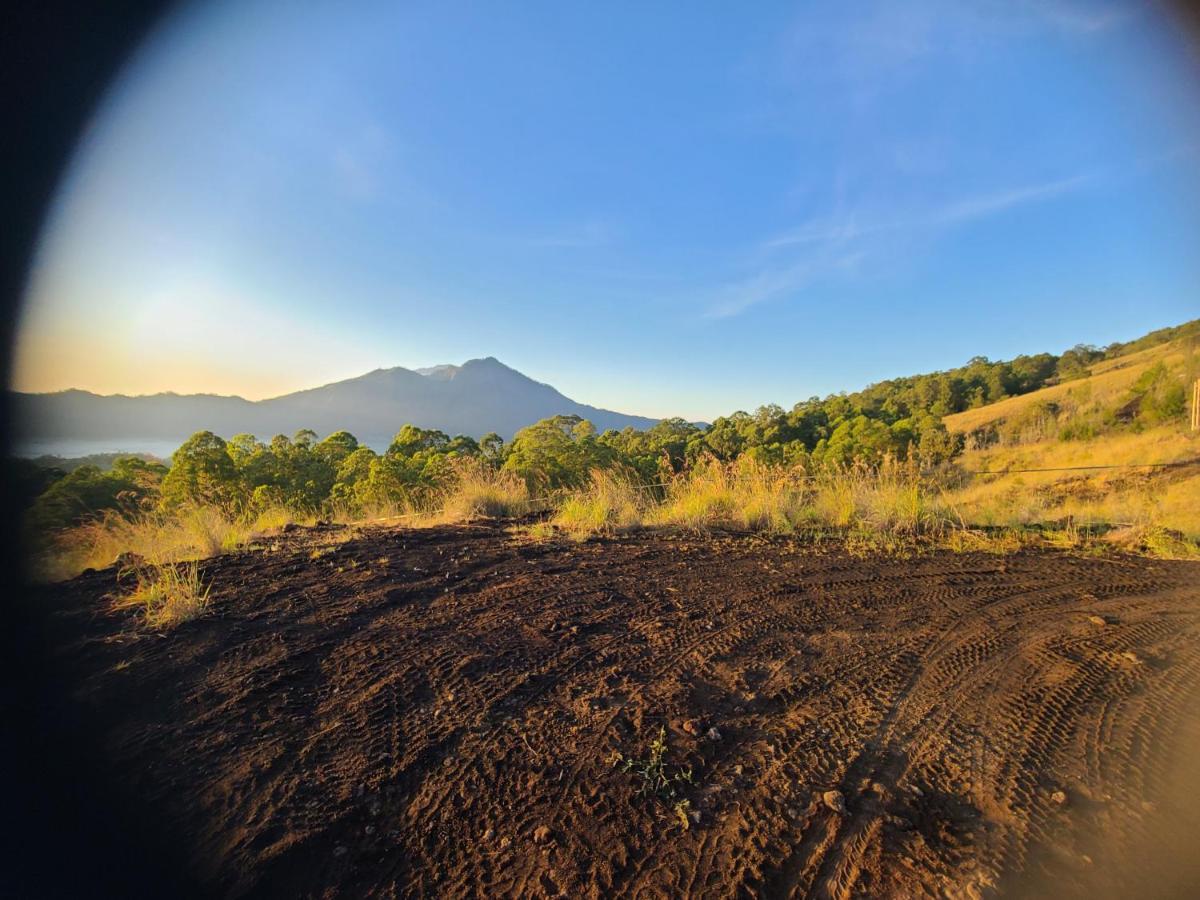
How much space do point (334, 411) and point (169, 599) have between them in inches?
4060

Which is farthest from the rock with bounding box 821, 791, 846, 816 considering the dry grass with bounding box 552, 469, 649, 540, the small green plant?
the dry grass with bounding box 552, 469, 649, 540

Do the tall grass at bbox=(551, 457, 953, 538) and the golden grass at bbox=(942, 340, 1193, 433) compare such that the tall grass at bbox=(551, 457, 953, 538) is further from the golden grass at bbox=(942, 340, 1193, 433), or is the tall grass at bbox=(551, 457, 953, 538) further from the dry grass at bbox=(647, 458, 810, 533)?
the golden grass at bbox=(942, 340, 1193, 433)

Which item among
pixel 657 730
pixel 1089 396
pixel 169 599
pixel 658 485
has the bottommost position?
pixel 657 730

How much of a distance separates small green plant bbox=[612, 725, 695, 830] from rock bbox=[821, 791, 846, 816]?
462 mm

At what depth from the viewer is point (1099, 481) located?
11.0m

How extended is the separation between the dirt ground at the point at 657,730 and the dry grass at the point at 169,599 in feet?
0.46

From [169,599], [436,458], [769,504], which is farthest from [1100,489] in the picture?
[436,458]

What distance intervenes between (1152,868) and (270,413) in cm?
7897

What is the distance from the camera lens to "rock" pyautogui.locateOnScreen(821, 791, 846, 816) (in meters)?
1.62

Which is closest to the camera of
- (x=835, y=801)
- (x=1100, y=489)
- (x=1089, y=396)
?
(x=835, y=801)

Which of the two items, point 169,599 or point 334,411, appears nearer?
point 169,599

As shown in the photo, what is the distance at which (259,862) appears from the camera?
1.41 m

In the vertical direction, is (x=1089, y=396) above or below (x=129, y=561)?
above

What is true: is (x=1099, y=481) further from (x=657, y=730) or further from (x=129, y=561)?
(x=129, y=561)
